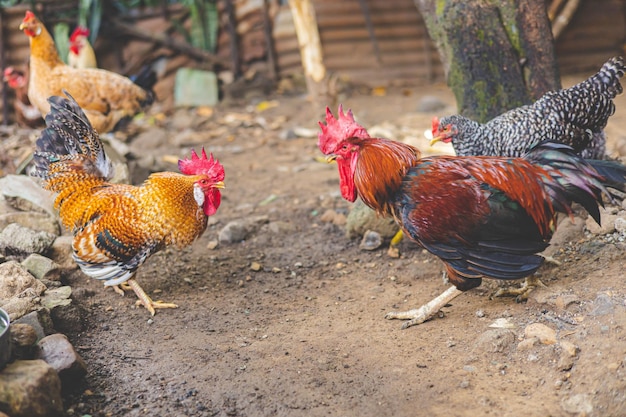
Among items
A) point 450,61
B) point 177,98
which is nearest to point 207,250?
point 450,61

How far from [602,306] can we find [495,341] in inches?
25.7

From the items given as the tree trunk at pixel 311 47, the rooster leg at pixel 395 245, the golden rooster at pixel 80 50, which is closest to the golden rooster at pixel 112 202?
the rooster leg at pixel 395 245

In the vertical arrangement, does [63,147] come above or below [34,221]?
above

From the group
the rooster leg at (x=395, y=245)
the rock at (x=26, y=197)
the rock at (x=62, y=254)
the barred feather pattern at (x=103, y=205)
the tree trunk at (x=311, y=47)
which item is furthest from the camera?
the tree trunk at (x=311, y=47)

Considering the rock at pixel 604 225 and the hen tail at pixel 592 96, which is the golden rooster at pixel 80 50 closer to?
the hen tail at pixel 592 96

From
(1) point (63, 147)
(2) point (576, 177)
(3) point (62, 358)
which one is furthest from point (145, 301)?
(2) point (576, 177)

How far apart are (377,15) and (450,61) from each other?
6207 mm

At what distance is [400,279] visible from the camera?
505 cm

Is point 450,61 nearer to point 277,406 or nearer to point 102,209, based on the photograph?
point 102,209

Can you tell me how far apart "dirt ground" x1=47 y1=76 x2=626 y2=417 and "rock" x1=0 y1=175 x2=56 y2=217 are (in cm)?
87

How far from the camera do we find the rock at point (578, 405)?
3199 millimetres

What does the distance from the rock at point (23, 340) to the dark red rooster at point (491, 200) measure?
7.21 ft

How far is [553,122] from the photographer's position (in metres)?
5.03

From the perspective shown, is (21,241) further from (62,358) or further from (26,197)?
(62,358)
